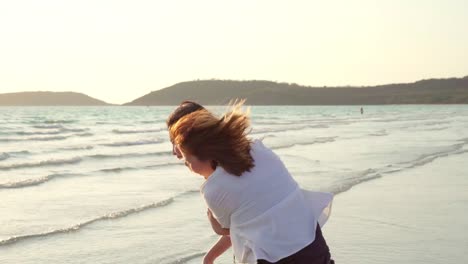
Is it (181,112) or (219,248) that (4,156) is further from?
(181,112)

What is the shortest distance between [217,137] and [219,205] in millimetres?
304

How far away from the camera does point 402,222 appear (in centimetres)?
899

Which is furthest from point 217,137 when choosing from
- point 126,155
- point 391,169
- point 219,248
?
point 126,155

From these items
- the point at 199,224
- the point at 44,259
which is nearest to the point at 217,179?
the point at 44,259

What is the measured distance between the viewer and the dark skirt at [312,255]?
3088 millimetres

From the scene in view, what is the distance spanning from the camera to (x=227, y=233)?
3.21m

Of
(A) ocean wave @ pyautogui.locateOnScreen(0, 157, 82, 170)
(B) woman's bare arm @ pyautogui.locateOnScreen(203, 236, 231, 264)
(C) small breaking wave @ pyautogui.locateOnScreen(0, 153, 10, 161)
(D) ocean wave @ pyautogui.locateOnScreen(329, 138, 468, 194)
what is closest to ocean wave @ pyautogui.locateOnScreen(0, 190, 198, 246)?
(D) ocean wave @ pyautogui.locateOnScreen(329, 138, 468, 194)

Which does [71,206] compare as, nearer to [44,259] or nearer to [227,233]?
[44,259]

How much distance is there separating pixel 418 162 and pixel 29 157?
11.4 meters

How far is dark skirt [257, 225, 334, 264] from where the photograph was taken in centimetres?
309

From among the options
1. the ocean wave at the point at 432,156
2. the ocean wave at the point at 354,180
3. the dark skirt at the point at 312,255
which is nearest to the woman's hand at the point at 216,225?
the dark skirt at the point at 312,255

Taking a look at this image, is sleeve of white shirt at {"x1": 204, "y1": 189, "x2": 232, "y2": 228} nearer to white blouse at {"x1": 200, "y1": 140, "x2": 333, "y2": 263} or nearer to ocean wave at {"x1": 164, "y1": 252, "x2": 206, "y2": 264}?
white blouse at {"x1": 200, "y1": 140, "x2": 333, "y2": 263}

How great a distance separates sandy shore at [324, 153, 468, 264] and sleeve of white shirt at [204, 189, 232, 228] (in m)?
4.16

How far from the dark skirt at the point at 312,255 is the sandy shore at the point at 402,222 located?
3.96 meters
